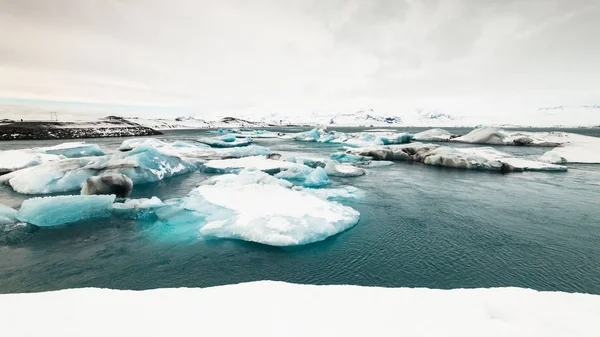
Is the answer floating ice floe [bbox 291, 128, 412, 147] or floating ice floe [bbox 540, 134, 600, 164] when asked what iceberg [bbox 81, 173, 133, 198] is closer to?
floating ice floe [bbox 540, 134, 600, 164]

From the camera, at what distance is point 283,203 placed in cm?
891

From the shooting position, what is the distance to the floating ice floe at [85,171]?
11797 mm

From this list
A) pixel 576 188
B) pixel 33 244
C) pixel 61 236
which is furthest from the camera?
pixel 576 188

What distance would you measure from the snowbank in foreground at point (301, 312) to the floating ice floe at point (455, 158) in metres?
17.7

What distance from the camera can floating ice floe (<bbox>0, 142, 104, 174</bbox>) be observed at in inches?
614

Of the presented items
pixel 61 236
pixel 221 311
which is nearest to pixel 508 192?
pixel 221 311

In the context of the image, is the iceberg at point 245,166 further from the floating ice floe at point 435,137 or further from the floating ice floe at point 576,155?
the floating ice floe at point 435,137

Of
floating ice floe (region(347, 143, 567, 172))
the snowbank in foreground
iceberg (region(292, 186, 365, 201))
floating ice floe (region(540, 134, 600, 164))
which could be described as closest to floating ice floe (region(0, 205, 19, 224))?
the snowbank in foreground

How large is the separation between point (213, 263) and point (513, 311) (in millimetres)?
5275

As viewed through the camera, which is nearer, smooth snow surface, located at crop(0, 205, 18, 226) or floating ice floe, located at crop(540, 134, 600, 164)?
smooth snow surface, located at crop(0, 205, 18, 226)

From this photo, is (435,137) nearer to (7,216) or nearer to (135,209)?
(135,209)

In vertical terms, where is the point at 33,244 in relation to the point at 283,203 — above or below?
below

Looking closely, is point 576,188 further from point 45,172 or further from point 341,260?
point 45,172

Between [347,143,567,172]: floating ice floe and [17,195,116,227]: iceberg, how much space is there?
19158 millimetres
